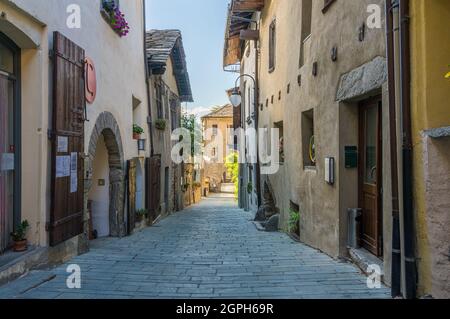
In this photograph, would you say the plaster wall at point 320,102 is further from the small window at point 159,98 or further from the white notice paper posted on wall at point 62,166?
the small window at point 159,98

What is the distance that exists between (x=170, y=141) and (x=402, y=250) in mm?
14927

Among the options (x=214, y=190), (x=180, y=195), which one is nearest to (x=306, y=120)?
(x=180, y=195)

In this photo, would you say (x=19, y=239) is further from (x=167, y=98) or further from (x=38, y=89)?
(x=167, y=98)

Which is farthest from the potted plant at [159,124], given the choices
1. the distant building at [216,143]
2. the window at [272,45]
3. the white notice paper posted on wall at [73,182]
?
the distant building at [216,143]

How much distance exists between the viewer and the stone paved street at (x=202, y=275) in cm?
423

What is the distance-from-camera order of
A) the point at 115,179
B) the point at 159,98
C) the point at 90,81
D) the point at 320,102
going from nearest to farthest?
1. the point at 320,102
2. the point at 90,81
3. the point at 115,179
4. the point at 159,98

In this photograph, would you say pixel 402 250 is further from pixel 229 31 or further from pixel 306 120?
pixel 229 31

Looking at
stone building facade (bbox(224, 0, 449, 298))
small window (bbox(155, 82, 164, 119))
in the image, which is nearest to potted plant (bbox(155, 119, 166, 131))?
small window (bbox(155, 82, 164, 119))

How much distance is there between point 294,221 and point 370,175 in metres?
3.17

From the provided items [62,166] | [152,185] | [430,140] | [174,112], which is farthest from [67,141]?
[174,112]

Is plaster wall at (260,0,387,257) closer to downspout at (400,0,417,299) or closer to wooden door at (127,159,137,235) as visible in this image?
downspout at (400,0,417,299)

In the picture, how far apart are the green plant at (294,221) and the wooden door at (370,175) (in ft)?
8.92

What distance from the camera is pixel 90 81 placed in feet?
23.5
